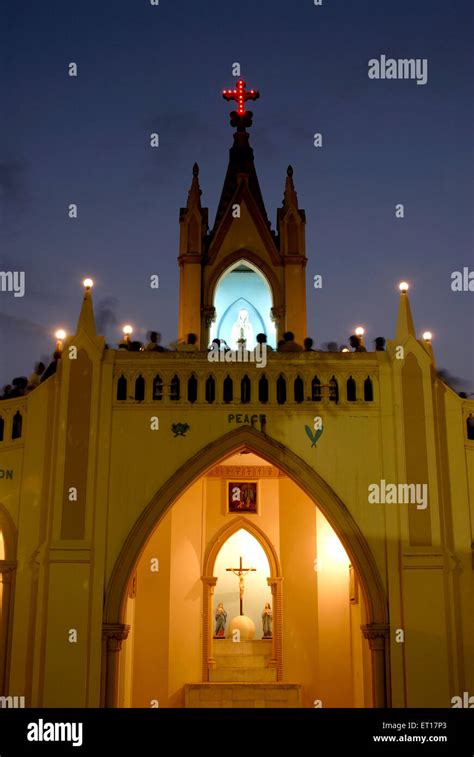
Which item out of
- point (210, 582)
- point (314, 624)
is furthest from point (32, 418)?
point (314, 624)

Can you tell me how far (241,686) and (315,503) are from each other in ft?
A: 15.4

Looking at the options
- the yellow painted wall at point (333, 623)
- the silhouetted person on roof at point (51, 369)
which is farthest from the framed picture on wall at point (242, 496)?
the silhouetted person on roof at point (51, 369)

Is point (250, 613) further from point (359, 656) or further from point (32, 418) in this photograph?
point (32, 418)

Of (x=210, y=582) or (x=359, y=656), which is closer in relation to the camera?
(x=359, y=656)

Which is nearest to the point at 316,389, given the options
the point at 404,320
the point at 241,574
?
the point at 404,320

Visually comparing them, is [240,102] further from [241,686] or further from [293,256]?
[241,686]

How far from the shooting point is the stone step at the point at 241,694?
19.5m

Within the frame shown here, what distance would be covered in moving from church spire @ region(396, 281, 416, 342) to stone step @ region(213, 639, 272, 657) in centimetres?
764

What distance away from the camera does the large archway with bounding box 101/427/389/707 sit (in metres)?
16.5

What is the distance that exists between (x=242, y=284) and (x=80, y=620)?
8948 mm

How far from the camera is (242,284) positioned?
2250cm

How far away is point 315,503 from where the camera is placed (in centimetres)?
1717

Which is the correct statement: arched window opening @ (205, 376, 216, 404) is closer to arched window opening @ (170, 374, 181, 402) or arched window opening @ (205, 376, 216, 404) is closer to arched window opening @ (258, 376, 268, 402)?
arched window opening @ (170, 374, 181, 402)

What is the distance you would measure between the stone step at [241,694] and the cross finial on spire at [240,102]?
12525 mm
